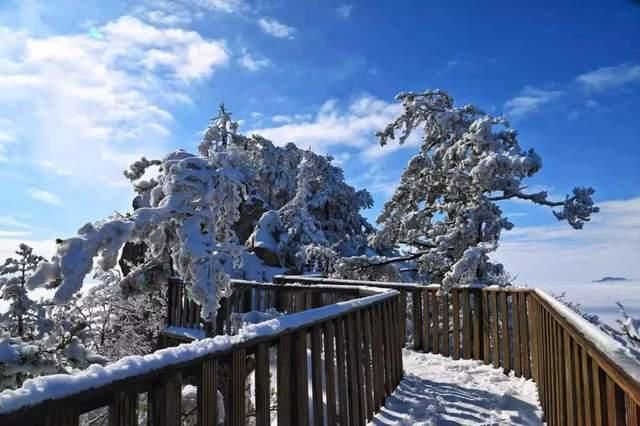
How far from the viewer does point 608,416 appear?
165 centimetres

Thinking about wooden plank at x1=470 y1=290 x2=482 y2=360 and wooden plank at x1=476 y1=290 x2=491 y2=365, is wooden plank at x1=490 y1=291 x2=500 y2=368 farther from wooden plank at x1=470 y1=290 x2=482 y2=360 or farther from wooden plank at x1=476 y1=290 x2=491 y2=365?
wooden plank at x1=470 y1=290 x2=482 y2=360

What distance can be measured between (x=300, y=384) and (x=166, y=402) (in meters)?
1.22

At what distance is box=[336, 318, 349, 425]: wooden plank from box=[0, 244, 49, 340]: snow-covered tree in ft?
14.1

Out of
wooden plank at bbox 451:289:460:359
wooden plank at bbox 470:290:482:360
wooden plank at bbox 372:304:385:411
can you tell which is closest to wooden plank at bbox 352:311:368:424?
wooden plank at bbox 372:304:385:411

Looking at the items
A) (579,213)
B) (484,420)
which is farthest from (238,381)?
(579,213)

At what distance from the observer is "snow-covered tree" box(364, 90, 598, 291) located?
9875mm

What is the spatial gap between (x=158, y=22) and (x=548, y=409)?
7.36 m

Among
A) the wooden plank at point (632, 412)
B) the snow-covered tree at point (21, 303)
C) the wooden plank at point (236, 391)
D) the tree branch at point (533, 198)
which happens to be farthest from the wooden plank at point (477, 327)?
the snow-covered tree at point (21, 303)

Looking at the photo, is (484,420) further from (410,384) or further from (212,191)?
(212,191)

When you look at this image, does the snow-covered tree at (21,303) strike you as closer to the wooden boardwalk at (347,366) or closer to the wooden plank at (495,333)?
the wooden boardwalk at (347,366)

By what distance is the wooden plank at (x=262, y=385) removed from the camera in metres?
2.38

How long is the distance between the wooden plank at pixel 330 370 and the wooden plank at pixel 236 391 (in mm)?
1229

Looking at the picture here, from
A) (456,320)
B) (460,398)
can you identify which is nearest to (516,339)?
(456,320)

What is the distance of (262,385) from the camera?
2.41 meters
